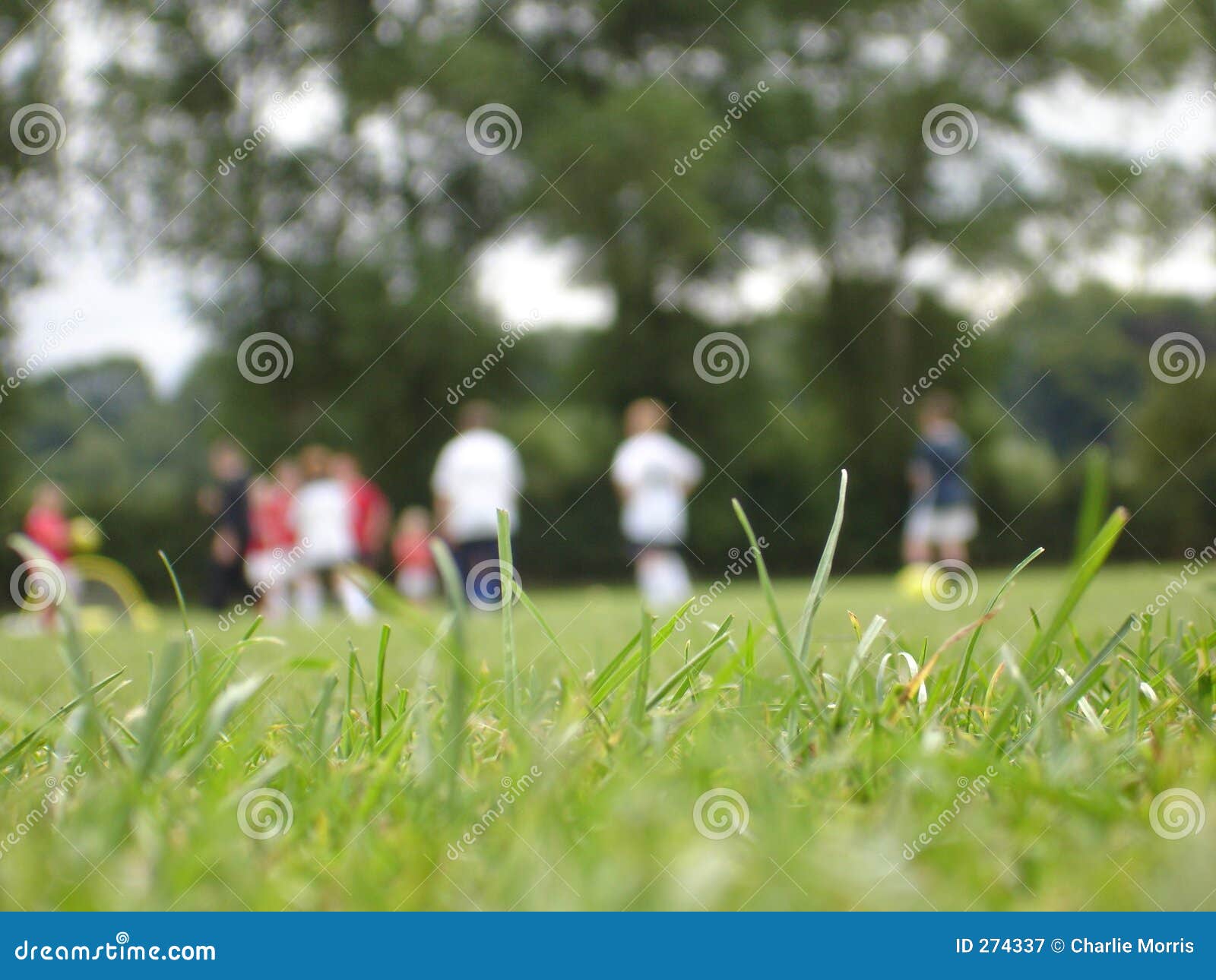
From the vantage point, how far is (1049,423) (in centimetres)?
2675

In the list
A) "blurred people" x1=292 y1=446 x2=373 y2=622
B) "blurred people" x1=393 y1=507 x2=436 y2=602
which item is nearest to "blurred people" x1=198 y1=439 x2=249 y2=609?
"blurred people" x1=292 y1=446 x2=373 y2=622

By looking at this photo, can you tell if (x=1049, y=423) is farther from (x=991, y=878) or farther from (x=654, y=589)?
(x=991, y=878)

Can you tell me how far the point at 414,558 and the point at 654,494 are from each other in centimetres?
864

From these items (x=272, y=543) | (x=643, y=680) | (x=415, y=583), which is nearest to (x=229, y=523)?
(x=272, y=543)

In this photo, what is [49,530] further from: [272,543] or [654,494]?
[654,494]

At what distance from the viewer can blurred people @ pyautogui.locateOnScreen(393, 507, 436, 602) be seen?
756 inches

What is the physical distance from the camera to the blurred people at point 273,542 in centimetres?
1352

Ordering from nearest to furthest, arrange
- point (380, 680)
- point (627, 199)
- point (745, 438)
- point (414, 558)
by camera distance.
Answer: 1. point (380, 680)
2. point (414, 558)
3. point (627, 199)
4. point (745, 438)

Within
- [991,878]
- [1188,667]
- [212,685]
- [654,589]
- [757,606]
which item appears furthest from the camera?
[654,589]

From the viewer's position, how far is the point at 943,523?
14.1m

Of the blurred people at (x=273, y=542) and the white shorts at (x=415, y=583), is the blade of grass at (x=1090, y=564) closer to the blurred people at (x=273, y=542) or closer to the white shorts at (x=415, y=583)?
the blurred people at (x=273, y=542)

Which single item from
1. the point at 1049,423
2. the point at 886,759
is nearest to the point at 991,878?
the point at 886,759

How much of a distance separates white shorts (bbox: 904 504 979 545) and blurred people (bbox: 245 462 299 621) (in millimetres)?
8087

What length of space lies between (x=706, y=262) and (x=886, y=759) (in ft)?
77.4
